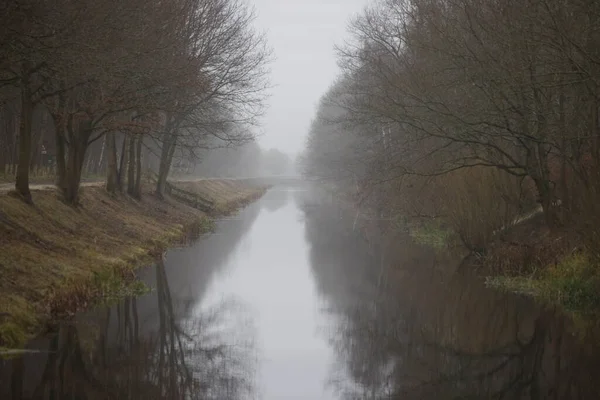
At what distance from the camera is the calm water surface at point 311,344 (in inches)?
337

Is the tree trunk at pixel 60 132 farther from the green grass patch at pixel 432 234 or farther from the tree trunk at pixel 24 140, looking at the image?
the green grass patch at pixel 432 234

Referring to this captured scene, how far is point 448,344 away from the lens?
11.0 metres

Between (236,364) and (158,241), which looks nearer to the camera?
(236,364)

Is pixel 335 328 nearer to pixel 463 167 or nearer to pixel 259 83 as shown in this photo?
pixel 463 167

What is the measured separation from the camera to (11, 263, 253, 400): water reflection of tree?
8.20m

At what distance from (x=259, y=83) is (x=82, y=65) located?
16.1 m

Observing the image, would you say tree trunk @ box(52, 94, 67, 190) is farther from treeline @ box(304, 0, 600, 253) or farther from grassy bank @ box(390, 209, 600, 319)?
grassy bank @ box(390, 209, 600, 319)

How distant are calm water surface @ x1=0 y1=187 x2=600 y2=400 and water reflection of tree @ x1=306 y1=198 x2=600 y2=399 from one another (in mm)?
25

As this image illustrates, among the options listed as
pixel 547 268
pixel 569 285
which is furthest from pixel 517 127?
pixel 569 285

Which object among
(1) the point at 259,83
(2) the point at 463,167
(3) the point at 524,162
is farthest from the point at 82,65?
(1) the point at 259,83

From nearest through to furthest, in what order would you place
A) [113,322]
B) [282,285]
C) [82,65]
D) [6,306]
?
Answer: [6,306] < [113,322] < [82,65] < [282,285]

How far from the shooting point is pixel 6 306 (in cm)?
1056

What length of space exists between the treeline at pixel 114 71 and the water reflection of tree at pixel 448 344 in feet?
23.7

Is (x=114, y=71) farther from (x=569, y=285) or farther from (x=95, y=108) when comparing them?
(x=569, y=285)
